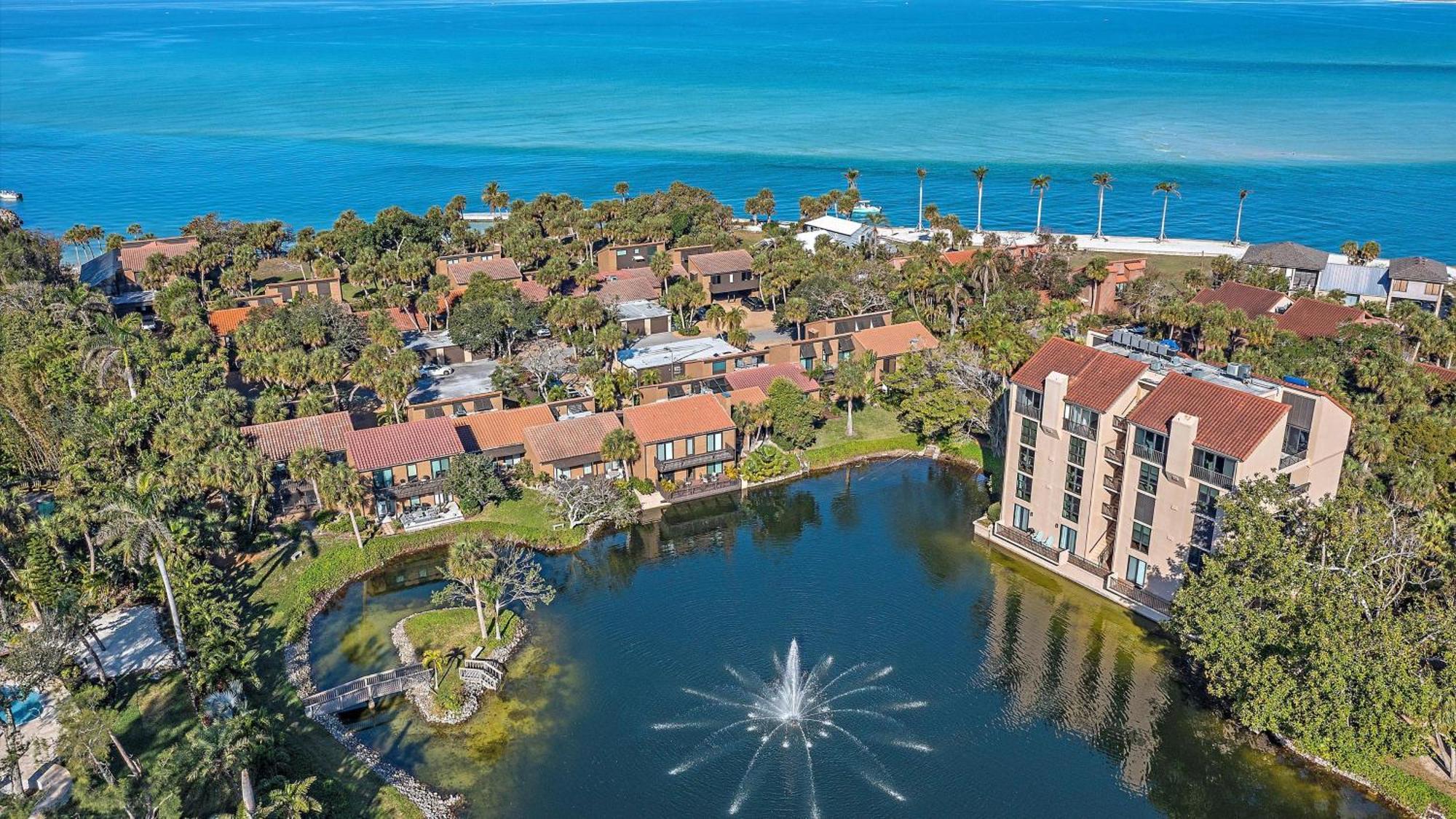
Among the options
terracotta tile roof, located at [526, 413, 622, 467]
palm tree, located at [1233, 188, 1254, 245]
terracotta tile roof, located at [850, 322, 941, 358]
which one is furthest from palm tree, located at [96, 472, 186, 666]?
palm tree, located at [1233, 188, 1254, 245]

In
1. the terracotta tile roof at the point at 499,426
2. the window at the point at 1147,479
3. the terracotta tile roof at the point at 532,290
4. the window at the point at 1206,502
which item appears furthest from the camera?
the terracotta tile roof at the point at 532,290

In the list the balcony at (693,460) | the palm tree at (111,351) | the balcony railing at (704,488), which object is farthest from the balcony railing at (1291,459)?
the palm tree at (111,351)

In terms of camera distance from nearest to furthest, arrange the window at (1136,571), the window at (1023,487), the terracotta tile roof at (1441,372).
Result: the window at (1136,571)
the window at (1023,487)
the terracotta tile roof at (1441,372)

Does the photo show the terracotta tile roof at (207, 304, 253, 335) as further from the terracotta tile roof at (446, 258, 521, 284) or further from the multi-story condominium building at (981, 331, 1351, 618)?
the multi-story condominium building at (981, 331, 1351, 618)

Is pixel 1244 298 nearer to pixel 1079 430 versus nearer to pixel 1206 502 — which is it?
pixel 1079 430

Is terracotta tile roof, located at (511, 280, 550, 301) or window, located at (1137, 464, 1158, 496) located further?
terracotta tile roof, located at (511, 280, 550, 301)

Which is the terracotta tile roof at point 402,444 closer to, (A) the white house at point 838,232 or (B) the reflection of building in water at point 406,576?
(B) the reflection of building in water at point 406,576
